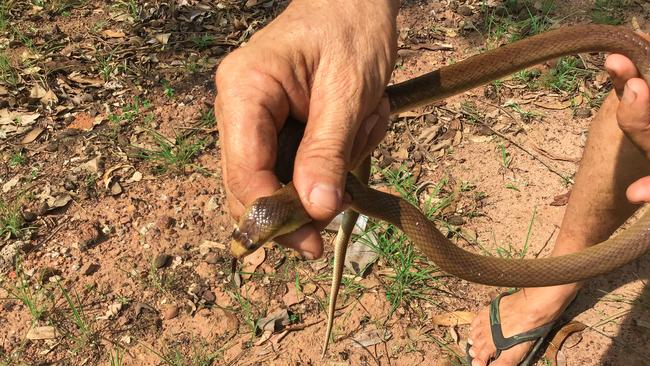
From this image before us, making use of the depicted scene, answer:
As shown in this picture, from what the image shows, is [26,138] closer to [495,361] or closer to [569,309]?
[495,361]

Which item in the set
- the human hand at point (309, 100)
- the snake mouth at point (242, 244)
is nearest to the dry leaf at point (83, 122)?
the human hand at point (309, 100)

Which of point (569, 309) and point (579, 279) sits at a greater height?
point (579, 279)

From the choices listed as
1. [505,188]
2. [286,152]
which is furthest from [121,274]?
[505,188]

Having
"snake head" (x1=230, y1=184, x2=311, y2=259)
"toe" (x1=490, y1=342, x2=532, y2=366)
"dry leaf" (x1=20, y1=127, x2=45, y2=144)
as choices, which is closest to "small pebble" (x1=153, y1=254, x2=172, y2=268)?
"dry leaf" (x1=20, y1=127, x2=45, y2=144)

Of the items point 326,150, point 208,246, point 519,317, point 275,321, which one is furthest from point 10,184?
point 519,317

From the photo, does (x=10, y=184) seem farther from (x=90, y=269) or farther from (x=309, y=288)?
(x=309, y=288)

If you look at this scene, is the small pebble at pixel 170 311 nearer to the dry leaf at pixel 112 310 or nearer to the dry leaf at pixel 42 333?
the dry leaf at pixel 112 310

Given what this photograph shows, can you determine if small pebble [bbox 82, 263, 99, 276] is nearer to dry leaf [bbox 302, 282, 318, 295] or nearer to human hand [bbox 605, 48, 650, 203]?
dry leaf [bbox 302, 282, 318, 295]

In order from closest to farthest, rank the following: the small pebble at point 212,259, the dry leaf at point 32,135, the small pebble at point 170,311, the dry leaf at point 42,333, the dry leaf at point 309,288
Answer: the dry leaf at point 42,333
the small pebble at point 170,311
the dry leaf at point 309,288
the small pebble at point 212,259
the dry leaf at point 32,135
